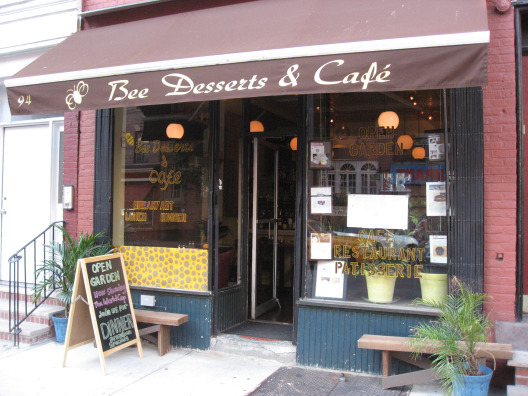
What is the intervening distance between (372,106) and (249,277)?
273 centimetres

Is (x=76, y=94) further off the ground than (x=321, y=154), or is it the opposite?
(x=76, y=94)

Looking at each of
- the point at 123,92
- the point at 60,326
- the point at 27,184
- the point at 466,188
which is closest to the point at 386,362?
the point at 466,188

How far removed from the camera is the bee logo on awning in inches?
184

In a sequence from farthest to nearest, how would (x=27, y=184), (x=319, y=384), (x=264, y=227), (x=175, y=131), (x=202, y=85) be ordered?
(x=27, y=184)
(x=264, y=227)
(x=175, y=131)
(x=319, y=384)
(x=202, y=85)

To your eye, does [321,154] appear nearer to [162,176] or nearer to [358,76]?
[358,76]

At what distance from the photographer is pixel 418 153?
15.7ft

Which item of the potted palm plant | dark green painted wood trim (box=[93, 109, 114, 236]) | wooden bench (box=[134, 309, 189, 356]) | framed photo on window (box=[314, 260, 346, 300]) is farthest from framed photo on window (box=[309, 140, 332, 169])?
the potted palm plant

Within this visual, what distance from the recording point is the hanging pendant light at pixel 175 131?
5.89m

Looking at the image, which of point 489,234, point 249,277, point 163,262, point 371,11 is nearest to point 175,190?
point 163,262

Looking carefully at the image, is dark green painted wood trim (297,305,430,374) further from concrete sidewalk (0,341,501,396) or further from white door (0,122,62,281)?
white door (0,122,62,281)

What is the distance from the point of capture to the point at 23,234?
7078 millimetres

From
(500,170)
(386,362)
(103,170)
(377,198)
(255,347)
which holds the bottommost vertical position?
(255,347)

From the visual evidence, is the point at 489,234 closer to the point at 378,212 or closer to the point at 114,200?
the point at 378,212

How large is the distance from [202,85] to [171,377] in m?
2.78
